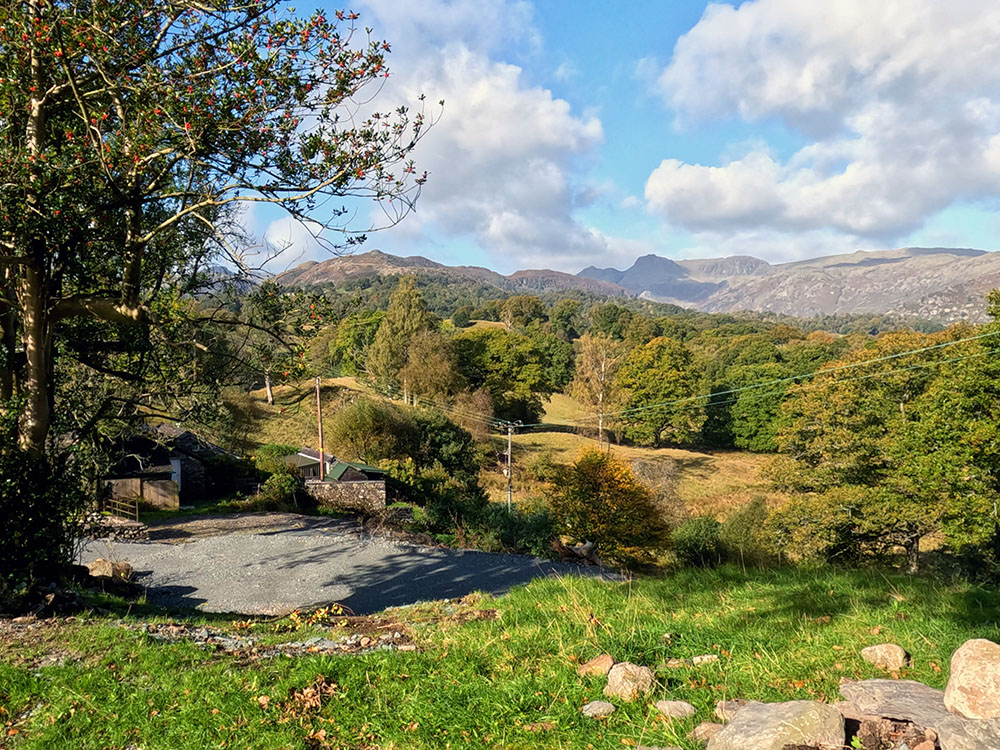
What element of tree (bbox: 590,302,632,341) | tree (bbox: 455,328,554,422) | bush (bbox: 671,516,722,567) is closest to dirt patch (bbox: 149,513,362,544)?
bush (bbox: 671,516,722,567)

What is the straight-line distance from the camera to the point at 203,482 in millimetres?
28344

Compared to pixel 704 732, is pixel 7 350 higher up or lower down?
higher up

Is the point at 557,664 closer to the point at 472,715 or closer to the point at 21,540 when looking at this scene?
the point at 472,715

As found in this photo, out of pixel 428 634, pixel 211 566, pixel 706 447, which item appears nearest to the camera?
pixel 428 634

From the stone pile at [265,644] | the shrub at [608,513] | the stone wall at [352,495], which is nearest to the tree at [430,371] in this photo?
the stone wall at [352,495]

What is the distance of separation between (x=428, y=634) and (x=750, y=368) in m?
66.7

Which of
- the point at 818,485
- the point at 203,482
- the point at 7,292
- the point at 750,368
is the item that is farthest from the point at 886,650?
the point at 750,368

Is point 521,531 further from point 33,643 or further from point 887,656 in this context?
point 887,656

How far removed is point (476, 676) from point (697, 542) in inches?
648

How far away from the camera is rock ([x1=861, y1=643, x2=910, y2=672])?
14.4ft

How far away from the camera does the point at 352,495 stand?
81.2 feet

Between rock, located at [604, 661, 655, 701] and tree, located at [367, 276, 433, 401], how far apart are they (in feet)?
142

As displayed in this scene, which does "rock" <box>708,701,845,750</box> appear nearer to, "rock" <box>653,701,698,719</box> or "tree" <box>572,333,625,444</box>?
"rock" <box>653,701,698,719</box>

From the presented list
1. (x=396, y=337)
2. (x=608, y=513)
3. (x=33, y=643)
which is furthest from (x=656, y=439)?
(x=33, y=643)
